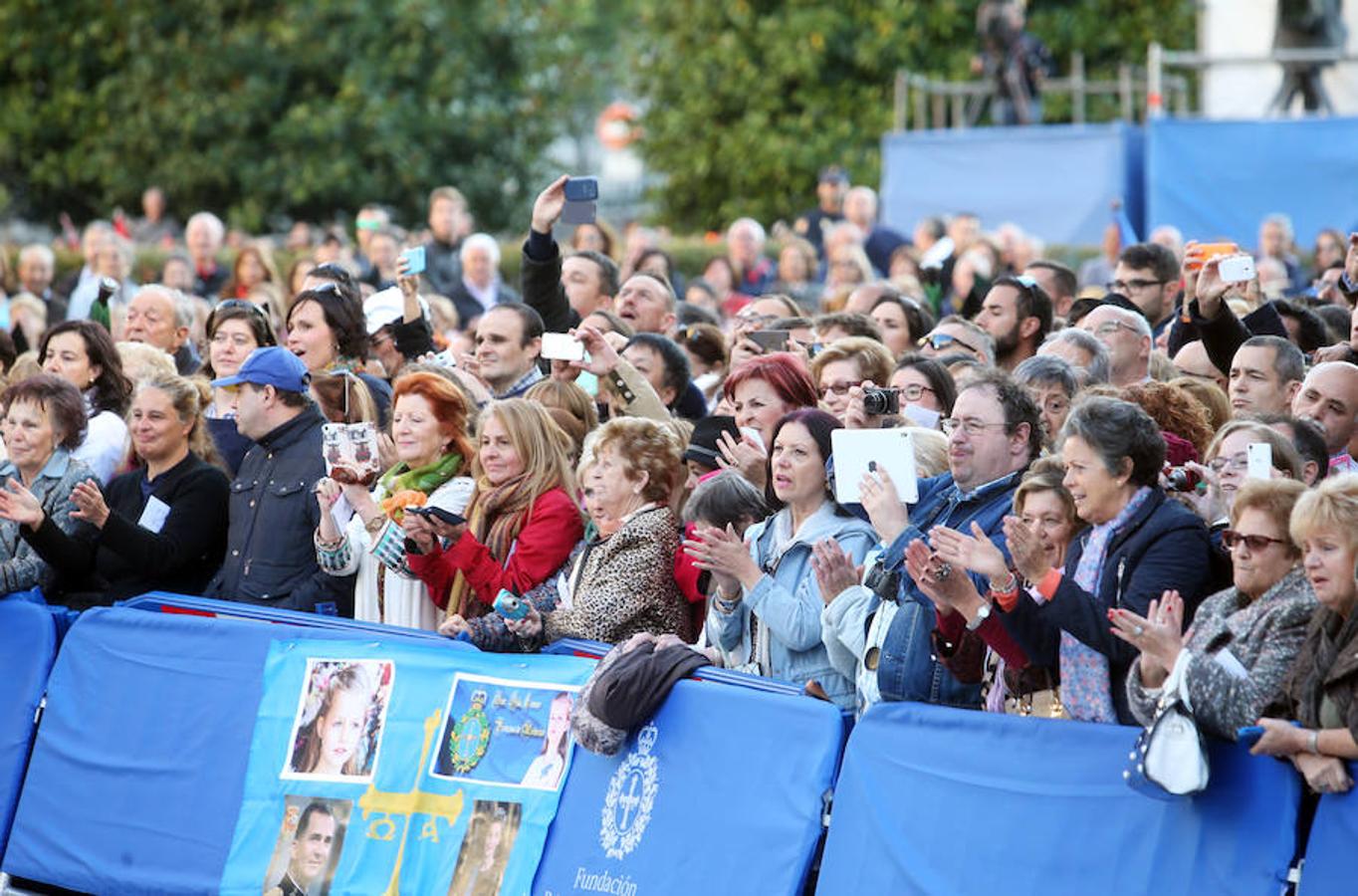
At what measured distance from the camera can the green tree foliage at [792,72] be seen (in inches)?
1151

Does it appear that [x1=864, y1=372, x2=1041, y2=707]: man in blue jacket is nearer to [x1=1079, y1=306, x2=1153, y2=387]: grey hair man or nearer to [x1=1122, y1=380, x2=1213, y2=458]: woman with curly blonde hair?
[x1=1122, y1=380, x2=1213, y2=458]: woman with curly blonde hair

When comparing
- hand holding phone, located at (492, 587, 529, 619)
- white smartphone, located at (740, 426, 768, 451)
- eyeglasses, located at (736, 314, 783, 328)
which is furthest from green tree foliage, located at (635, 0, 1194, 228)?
hand holding phone, located at (492, 587, 529, 619)

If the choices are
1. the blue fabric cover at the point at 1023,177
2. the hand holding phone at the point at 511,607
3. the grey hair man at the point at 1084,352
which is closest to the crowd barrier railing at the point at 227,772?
the hand holding phone at the point at 511,607

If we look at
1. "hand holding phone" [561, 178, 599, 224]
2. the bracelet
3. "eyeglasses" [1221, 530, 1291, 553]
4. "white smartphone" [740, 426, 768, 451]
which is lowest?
the bracelet

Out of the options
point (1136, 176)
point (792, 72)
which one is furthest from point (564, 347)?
point (792, 72)

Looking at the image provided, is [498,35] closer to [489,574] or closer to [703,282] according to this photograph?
[703,282]

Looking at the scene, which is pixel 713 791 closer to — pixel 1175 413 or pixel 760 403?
pixel 760 403

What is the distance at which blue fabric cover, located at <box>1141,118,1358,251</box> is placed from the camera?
2062cm

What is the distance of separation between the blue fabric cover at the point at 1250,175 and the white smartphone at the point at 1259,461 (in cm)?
1461

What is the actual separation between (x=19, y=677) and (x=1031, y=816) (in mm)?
4520

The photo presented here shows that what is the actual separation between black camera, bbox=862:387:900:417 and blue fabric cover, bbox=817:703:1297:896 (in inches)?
56.6

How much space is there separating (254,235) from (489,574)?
75.3 feet

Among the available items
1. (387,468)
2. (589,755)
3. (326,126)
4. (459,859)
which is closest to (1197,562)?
(589,755)

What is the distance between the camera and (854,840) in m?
6.66
